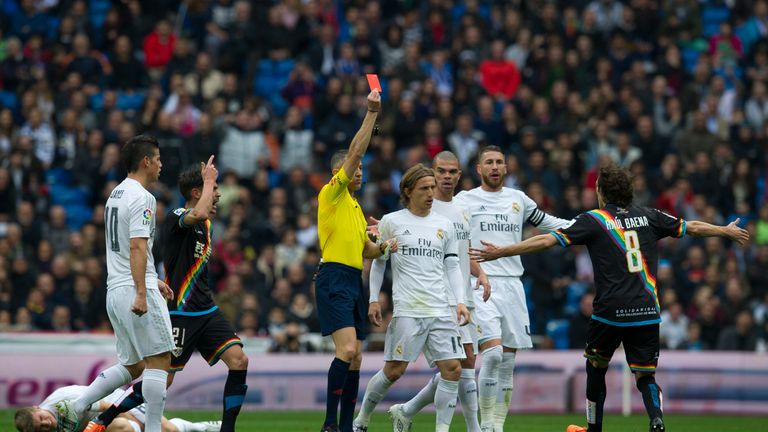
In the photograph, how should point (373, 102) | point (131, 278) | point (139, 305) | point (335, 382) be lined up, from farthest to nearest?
point (335, 382) → point (373, 102) → point (131, 278) → point (139, 305)

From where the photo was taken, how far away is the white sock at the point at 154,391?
11039 millimetres

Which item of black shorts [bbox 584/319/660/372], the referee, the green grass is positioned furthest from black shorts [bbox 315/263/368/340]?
the green grass

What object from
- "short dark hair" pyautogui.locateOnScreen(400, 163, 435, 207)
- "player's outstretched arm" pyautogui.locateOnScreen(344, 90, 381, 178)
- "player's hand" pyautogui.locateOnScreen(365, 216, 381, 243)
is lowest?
"player's hand" pyautogui.locateOnScreen(365, 216, 381, 243)

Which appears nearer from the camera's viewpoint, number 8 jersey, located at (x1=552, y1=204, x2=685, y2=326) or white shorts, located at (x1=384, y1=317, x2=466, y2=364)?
number 8 jersey, located at (x1=552, y1=204, x2=685, y2=326)

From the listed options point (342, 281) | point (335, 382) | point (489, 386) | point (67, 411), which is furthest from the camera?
point (489, 386)

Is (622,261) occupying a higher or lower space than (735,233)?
lower

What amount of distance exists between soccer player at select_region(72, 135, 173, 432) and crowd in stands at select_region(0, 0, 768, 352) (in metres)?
8.20

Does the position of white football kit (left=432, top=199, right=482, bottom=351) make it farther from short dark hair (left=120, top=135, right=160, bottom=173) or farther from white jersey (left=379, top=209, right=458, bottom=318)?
short dark hair (left=120, top=135, right=160, bottom=173)

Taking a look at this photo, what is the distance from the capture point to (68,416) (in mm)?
11492

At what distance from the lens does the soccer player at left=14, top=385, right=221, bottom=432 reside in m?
11.5

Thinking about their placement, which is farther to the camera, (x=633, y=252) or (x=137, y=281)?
(x=633, y=252)

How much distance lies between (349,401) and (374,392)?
0.27 m

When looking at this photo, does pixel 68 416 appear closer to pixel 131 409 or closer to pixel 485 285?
pixel 131 409

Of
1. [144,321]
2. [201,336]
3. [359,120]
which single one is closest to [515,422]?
[201,336]
